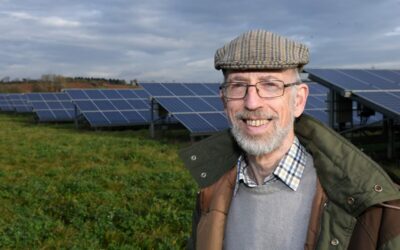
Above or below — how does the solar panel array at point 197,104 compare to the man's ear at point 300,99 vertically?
below

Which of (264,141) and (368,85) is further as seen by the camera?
(368,85)

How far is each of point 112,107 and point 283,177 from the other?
22.8 meters

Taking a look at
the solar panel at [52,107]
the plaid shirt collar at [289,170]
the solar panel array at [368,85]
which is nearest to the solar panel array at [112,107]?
the solar panel at [52,107]

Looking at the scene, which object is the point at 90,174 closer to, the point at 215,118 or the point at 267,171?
the point at 215,118

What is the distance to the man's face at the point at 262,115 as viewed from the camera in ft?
7.15

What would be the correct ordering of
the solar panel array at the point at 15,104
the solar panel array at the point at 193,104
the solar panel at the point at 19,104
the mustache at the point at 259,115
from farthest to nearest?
the solar panel array at the point at 15,104
the solar panel at the point at 19,104
the solar panel array at the point at 193,104
the mustache at the point at 259,115

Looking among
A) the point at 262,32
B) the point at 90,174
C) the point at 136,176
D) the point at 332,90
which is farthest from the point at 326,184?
the point at 332,90

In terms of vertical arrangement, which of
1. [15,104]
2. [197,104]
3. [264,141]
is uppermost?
[264,141]

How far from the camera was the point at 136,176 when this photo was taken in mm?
10359

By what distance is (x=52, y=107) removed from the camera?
3008 centimetres

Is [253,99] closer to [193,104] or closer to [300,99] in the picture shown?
[300,99]

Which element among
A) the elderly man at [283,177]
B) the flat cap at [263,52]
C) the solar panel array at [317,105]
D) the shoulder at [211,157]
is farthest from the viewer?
the solar panel array at [317,105]

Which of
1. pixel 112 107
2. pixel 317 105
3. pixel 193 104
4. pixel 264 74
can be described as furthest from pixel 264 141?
pixel 112 107

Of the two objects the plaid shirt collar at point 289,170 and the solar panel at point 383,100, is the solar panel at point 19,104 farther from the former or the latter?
the plaid shirt collar at point 289,170
